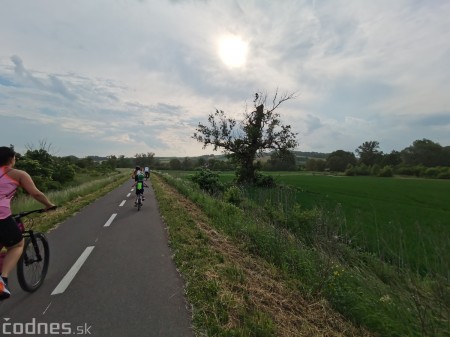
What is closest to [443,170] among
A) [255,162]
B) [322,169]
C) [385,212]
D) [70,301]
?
[322,169]

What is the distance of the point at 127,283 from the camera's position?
500cm

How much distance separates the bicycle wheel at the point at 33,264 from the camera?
448cm

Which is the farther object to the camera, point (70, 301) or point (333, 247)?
point (333, 247)

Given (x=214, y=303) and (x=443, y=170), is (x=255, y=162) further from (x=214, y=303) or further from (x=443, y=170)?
(x=443, y=170)

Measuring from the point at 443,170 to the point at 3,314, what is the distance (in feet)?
275

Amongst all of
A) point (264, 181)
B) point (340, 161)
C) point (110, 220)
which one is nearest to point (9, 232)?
point (110, 220)

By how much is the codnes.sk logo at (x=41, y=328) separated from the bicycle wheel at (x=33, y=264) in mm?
862

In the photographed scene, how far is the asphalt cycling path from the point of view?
11.9 ft

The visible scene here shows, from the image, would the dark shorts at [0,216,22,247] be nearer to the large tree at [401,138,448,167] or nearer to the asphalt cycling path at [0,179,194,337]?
the asphalt cycling path at [0,179,194,337]

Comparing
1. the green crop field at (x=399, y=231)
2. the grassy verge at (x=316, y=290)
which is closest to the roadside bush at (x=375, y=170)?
the green crop field at (x=399, y=231)

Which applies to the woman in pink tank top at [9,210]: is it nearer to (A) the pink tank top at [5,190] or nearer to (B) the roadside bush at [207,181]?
(A) the pink tank top at [5,190]

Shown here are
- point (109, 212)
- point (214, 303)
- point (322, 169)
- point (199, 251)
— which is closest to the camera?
point (214, 303)

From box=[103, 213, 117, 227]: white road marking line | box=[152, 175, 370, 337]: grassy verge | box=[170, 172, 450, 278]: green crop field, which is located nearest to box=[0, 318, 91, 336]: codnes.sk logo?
box=[152, 175, 370, 337]: grassy verge

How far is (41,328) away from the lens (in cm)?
357
